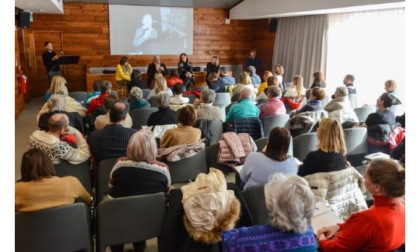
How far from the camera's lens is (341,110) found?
498 centimetres

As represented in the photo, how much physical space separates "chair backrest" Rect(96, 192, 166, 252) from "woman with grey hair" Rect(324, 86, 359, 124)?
123 inches

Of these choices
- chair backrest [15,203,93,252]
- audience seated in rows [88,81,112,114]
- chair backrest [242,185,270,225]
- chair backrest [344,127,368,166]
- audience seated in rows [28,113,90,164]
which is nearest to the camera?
chair backrest [15,203,93,252]

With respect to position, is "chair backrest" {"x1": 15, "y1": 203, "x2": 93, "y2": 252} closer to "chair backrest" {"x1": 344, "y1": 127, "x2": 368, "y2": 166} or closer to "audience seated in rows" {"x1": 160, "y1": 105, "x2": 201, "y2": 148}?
"audience seated in rows" {"x1": 160, "y1": 105, "x2": 201, "y2": 148}

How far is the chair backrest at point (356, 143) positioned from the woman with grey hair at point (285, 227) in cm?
263

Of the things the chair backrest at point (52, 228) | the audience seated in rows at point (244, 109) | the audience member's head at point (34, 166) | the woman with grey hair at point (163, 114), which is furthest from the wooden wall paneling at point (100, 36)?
the chair backrest at point (52, 228)

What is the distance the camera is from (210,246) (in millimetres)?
2145

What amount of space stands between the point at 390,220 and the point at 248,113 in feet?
10.2

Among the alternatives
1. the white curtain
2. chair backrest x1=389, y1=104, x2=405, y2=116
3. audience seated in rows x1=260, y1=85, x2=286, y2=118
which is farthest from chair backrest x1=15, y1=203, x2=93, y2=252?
the white curtain

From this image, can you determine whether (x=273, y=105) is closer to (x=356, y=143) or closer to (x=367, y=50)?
(x=356, y=143)

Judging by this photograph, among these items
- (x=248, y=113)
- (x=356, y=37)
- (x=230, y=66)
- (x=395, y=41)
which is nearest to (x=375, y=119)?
(x=248, y=113)

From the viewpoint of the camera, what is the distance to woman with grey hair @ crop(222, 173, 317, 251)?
185 centimetres

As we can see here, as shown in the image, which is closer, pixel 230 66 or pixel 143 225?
pixel 143 225

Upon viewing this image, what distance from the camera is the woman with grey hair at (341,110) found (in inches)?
195

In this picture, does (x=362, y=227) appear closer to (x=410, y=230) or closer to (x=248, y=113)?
(x=410, y=230)
